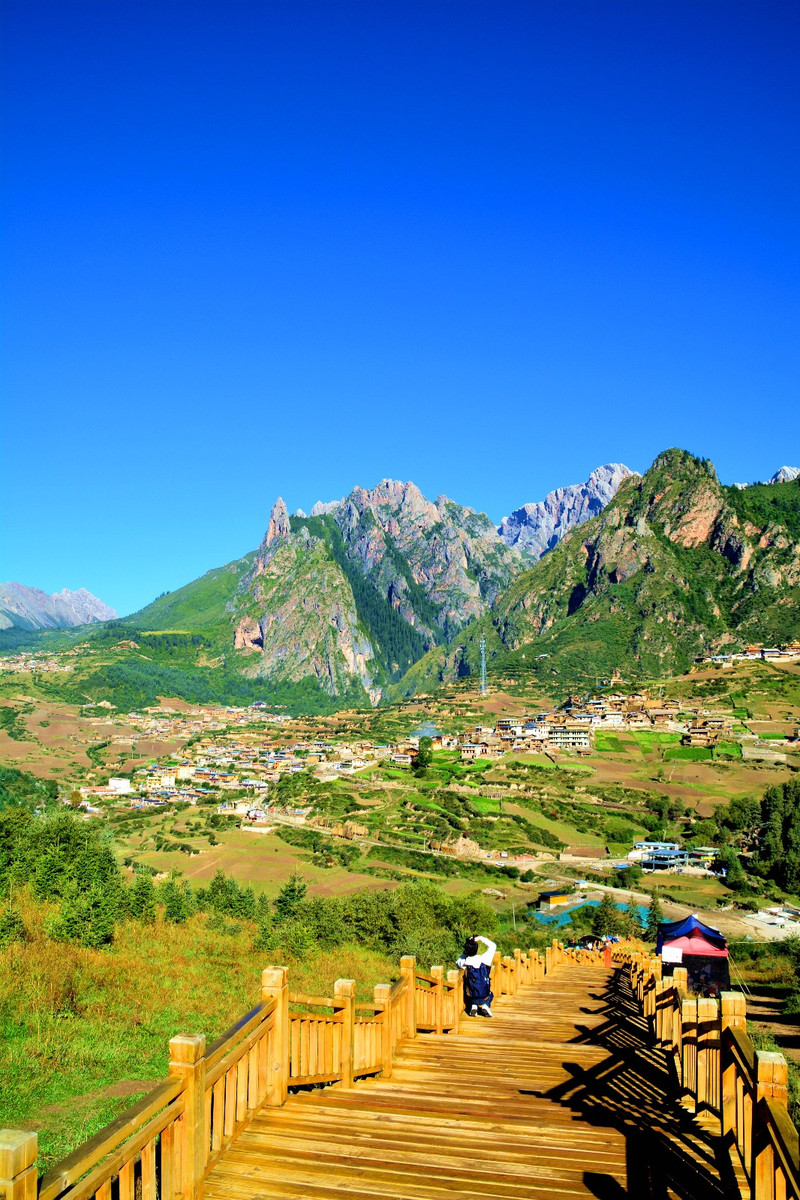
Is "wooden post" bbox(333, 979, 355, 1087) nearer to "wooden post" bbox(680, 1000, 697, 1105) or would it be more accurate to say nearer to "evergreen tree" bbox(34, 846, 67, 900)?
"wooden post" bbox(680, 1000, 697, 1105)

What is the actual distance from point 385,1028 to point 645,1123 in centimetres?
232

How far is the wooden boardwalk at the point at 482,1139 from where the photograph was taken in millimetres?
3650

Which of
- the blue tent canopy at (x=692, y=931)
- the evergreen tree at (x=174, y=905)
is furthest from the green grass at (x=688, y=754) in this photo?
the evergreen tree at (x=174, y=905)

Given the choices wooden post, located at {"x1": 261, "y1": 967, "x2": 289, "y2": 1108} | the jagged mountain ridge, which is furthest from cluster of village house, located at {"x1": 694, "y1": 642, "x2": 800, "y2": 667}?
wooden post, located at {"x1": 261, "y1": 967, "x2": 289, "y2": 1108}

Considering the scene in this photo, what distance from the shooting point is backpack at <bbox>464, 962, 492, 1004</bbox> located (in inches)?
401

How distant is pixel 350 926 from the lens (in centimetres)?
2352

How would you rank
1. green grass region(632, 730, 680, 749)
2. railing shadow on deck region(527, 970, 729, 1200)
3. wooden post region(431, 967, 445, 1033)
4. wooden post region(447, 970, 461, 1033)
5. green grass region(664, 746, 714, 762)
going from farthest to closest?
green grass region(632, 730, 680, 749)
green grass region(664, 746, 714, 762)
wooden post region(447, 970, 461, 1033)
wooden post region(431, 967, 445, 1033)
railing shadow on deck region(527, 970, 729, 1200)

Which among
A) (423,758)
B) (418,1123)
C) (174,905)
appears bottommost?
(423,758)

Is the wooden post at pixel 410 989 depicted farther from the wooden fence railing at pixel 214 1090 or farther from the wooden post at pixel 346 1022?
the wooden post at pixel 346 1022

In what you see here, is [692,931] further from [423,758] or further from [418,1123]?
[423,758]

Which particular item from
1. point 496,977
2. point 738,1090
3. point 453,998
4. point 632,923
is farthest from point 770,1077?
point 632,923

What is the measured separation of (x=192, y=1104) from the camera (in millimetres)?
3631

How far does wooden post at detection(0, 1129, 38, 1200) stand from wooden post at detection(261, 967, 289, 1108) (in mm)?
2394

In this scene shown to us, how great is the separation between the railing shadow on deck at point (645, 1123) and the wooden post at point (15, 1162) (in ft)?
7.77
